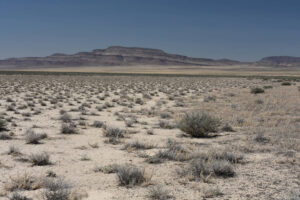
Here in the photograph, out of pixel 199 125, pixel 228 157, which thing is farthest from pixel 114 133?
pixel 228 157

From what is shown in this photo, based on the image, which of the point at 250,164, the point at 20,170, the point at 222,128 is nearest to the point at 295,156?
the point at 250,164

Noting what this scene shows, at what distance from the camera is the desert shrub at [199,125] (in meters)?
11.2

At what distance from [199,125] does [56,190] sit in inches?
254

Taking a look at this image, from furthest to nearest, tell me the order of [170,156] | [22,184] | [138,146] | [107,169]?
[138,146] → [170,156] → [107,169] → [22,184]

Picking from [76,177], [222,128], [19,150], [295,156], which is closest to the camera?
[76,177]

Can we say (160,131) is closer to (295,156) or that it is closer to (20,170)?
(295,156)

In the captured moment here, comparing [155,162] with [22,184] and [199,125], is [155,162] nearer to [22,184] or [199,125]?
[22,184]

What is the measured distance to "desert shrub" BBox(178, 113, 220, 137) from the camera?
11.2 meters

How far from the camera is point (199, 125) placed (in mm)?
11172

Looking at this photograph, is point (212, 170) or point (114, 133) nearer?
point (212, 170)

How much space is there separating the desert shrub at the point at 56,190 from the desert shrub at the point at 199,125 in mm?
6109

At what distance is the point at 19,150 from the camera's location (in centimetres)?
881

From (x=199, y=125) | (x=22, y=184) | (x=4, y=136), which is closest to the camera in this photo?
(x=22, y=184)

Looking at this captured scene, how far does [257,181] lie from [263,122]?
778 cm
